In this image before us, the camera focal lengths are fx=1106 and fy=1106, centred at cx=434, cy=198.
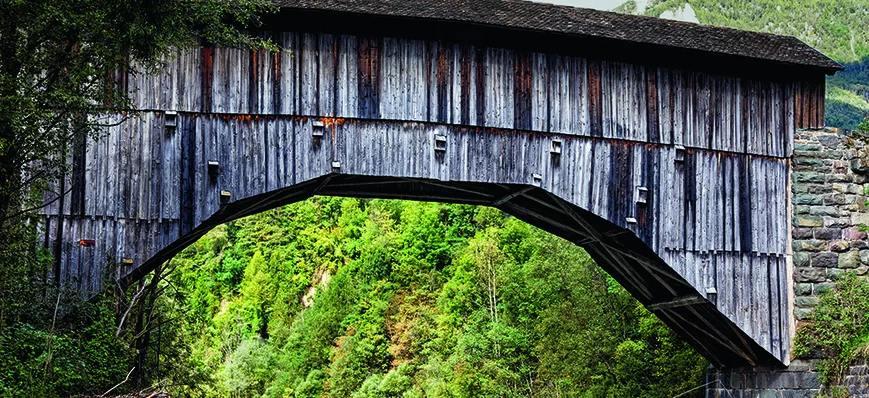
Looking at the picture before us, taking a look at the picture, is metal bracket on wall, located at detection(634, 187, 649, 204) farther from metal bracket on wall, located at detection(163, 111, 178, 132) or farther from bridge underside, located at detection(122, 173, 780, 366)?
metal bracket on wall, located at detection(163, 111, 178, 132)

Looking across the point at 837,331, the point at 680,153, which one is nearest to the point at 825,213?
the point at 837,331

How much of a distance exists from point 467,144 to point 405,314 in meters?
34.9

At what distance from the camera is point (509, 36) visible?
1995cm

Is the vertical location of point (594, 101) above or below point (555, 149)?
above

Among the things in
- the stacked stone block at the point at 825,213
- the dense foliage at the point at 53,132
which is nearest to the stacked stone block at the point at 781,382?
the stacked stone block at the point at 825,213

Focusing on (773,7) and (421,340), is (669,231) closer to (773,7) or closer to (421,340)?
(421,340)

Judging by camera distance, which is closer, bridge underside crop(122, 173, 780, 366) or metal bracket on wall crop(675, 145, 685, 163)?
bridge underside crop(122, 173, 780, 366)

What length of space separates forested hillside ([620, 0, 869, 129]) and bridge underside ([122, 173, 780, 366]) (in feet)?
334

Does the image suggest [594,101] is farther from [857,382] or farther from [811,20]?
[811,20]

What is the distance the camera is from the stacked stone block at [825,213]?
2133 centimetres

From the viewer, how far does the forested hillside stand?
12673 centimetres

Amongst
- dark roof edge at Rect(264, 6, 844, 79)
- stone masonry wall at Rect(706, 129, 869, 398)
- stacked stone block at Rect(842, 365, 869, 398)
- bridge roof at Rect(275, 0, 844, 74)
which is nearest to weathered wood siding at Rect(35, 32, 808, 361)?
dark roof edge at Rect(264, 6, 844, 79)

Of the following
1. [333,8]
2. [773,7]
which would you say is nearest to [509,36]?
[333,8]

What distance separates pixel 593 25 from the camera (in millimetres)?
20141
